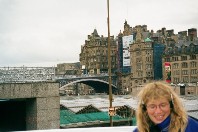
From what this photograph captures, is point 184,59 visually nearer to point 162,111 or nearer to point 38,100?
point 38,100

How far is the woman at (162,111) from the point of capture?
278cm

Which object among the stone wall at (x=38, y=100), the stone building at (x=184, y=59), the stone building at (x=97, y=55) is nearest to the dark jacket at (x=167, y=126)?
the stone wall at (x=38, y=100)

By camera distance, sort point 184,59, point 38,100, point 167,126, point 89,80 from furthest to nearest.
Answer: point 89,80
point 184,59
point 38,100
point 167,126

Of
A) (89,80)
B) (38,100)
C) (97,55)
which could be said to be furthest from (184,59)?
(38,100)

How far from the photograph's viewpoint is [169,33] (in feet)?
320

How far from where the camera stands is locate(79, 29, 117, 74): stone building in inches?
4648

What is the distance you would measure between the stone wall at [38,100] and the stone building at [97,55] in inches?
4055

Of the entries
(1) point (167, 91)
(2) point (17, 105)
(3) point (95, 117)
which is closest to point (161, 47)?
(3) point (95, 117)

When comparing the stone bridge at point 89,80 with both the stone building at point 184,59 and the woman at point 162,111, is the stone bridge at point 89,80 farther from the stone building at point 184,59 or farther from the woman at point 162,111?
the woman at point 162,111

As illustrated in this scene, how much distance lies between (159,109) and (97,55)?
4557 inches

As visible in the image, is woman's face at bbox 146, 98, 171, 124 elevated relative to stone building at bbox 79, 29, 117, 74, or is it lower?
lower

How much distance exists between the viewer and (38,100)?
11.8 meters

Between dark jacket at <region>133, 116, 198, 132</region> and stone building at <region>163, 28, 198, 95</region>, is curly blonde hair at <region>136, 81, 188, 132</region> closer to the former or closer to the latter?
dark jacket at <region>133, 116, 198, 132</region>

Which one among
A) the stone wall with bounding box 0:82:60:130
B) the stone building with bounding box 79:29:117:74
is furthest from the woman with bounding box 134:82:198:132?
the stone building with bounding box 79:29:117:74
